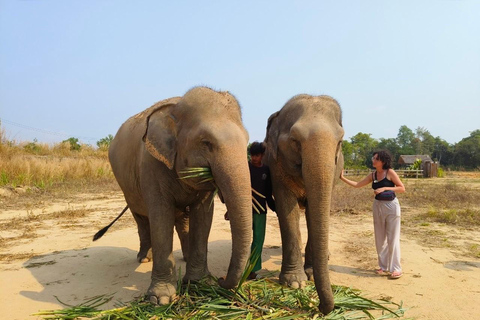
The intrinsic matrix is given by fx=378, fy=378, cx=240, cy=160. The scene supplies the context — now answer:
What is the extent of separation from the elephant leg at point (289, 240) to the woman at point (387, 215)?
4.32ft

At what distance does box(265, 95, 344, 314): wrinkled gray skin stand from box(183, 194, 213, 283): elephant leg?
977 millimetres

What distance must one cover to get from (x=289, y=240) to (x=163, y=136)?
2038 mm

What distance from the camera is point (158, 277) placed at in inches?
160

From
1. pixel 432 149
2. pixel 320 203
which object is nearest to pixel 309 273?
pixel 320 203

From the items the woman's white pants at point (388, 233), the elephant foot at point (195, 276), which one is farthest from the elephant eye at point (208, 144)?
the woman's white pants at point (388, 233)

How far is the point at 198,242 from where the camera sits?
14.4 feet

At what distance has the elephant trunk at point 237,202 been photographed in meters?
3.24

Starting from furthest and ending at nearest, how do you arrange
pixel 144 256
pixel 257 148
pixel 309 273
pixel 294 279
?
pixel 144 256, pixel 309 273, pixel 257 148, pixel 294 279

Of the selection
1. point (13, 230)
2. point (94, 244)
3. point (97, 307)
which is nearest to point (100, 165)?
point (13, 230)

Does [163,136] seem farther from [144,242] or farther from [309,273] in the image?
[309,273]

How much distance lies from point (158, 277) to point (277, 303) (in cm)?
129

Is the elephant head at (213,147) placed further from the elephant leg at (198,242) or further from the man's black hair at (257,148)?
the man's black hair at (257,148)

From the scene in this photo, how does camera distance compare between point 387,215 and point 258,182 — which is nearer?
point 258,182

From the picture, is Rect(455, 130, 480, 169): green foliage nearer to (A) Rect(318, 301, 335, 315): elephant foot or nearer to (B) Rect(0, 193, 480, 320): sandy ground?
(B) Rect(0, 193, 480, 320): sandy ground
